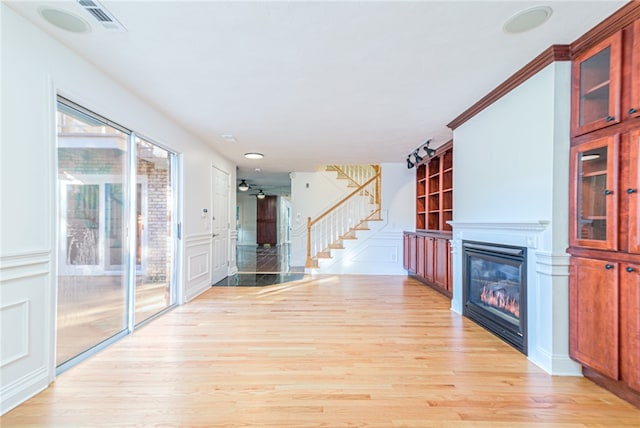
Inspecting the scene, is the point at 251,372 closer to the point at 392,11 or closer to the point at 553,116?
the point at 392,11

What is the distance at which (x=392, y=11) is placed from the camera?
5.78 ft

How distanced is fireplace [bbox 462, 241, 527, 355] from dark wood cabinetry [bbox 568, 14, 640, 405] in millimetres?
413

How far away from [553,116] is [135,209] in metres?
3.88

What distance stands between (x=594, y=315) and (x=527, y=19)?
6.53 feet

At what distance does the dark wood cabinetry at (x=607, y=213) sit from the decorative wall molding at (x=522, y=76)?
12 centimetres

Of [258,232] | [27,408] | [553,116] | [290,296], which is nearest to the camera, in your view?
[27,408]

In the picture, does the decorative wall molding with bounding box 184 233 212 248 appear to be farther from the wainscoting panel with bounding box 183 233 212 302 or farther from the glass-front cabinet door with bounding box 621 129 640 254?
the glass-front cabinet door with bounding box 621 129 640 254

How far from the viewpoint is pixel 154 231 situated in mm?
3715

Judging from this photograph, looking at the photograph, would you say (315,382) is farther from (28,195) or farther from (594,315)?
(28,195)

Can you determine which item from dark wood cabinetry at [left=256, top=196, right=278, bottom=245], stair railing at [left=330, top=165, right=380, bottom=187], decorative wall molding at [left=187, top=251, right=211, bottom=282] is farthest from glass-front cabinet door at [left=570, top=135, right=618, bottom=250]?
dark wood cabinetry at [left=256, top=196, right=278, bottom=245]

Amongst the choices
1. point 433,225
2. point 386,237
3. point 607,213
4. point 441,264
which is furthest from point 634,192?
point 386,237

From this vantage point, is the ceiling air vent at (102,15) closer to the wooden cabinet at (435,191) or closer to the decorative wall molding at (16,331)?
the decorative wall molding at (16,331)

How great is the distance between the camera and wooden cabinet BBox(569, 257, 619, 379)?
6.27ft

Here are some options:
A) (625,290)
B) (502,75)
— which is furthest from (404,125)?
(625,290)
